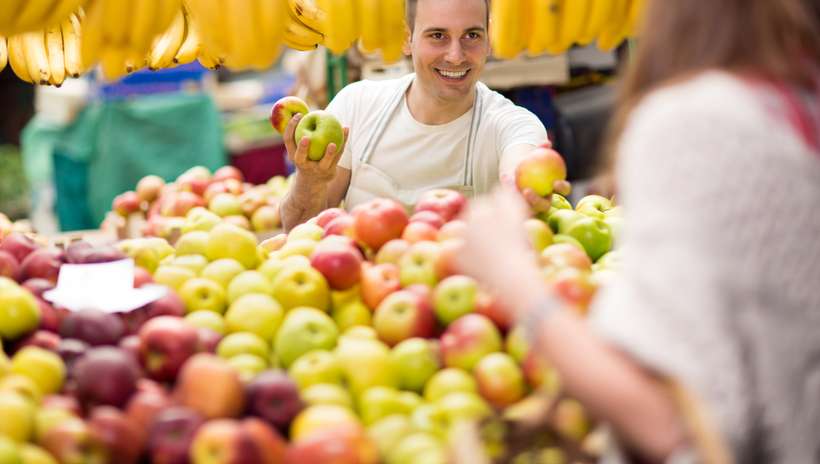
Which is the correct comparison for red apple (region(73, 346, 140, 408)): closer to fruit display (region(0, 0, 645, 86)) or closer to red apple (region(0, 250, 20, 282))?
red apple (region(0, 250, 20, 282))

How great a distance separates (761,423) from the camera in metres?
1.28

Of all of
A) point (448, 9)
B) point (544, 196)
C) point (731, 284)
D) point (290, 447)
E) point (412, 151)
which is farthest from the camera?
point (412, 151)

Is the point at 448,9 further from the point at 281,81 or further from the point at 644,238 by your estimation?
the point at 281,81

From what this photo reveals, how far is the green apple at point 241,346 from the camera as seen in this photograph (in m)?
1.82

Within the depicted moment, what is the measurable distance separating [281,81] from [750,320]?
9.48 m

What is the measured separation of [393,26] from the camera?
2.29m

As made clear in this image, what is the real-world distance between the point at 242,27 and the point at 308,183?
1.23 meters

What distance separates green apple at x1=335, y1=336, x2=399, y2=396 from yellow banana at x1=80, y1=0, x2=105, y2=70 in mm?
915

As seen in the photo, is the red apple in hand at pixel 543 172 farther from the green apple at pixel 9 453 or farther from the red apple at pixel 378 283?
the green apple at pixel 9 453

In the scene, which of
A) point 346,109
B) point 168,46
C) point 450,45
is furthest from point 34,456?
point 346,109

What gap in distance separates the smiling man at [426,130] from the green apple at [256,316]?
3.86 ft

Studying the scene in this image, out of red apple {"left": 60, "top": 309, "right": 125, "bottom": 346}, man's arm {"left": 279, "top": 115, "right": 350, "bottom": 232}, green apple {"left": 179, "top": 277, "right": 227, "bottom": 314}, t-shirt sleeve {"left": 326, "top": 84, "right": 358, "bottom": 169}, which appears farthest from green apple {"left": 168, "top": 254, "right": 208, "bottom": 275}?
t-shirt sleeve {"left": 326, "top": 84, "right": 358, "bottom": 169}

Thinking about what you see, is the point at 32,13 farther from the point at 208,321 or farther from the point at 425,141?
the point at 425,141

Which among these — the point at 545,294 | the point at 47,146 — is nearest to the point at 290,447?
the point at 545,294
